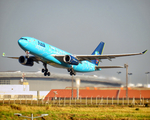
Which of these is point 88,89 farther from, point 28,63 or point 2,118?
point 2,118

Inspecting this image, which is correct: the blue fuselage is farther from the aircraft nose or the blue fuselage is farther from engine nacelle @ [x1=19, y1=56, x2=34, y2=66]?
engine nacelle @ [x1=19, y1=56, x2=34, y2=66]

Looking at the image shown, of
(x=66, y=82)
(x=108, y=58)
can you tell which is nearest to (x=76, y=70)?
(x=108, y=58)

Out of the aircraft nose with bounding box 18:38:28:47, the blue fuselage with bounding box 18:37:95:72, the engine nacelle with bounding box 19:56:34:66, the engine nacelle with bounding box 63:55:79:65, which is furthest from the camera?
the engine nacelle with bounding box 19:56:34:66

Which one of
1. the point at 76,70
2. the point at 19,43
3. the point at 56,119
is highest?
the point at 19,43

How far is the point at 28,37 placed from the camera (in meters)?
41.3

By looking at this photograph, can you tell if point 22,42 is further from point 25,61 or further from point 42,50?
point 25,61

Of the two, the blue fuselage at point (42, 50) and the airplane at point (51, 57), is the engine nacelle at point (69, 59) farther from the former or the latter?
the blue fuselage at point (42, 50)

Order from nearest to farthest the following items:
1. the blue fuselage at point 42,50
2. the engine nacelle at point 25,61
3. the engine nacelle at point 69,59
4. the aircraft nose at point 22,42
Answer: the aircraft nose at point 22,42 < the blue fuselage at point 42,50 < the engine nacelle at point 69,59 < the engine nacelle at point 25,61

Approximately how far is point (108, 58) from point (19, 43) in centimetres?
1577

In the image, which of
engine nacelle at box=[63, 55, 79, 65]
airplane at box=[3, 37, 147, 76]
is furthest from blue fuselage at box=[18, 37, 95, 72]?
engine nacelle at box=[63, 55, 79, 65]

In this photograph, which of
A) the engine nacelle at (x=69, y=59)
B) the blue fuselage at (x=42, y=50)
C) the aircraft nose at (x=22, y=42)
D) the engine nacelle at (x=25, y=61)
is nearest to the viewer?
the aircraft nose at (x=22, y=42)

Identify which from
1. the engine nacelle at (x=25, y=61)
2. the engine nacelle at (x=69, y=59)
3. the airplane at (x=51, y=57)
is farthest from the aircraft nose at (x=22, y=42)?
the engine nacelle at (x=69, y=59)

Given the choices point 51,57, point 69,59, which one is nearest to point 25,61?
point 51,57

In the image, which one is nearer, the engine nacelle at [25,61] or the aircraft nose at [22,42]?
the aircraft nose at [22,42]
